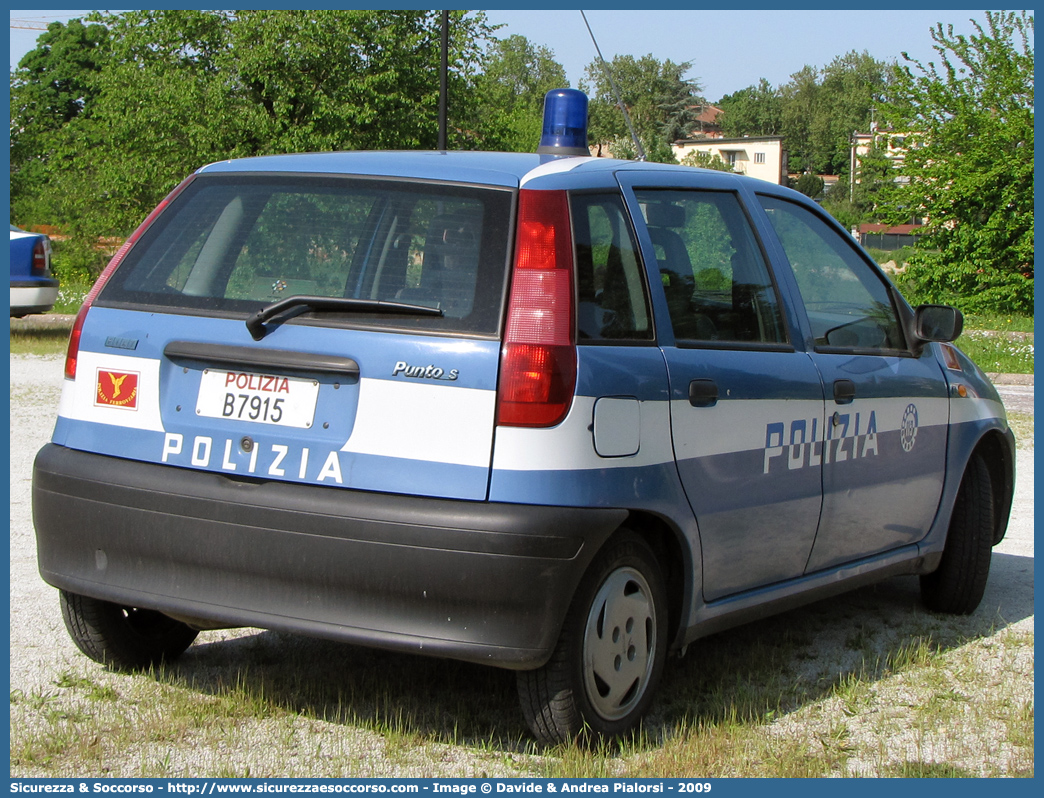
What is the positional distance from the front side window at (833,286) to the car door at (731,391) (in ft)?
0.80

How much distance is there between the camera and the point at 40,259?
50.2 ft

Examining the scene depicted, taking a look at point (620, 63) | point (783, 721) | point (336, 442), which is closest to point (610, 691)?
point (783, 721)

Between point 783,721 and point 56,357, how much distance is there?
45.2 feet

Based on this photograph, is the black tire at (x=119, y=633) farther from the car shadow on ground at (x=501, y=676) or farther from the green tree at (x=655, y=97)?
the green tree at (x=655, y=97)

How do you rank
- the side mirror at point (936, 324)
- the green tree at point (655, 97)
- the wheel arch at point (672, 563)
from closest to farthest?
the wheel arch at point (672, 563), the side mirror at point (936, 324), the green tree at point (655, 97)

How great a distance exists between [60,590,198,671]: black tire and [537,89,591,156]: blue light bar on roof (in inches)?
85.2

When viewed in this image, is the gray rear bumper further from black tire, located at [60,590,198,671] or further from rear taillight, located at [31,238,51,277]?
rear taillight, located at [31,238,51,277]

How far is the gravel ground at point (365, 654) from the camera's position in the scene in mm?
3547

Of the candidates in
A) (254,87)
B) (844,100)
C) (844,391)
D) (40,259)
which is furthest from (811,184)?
(844,391)

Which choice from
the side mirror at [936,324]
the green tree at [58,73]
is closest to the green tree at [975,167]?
the side mirror at [936,324]

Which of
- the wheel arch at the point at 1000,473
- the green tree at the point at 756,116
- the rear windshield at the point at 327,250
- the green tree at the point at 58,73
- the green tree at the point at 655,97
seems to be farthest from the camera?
the green tree at the point at 756,116

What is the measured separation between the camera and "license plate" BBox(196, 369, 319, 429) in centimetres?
348

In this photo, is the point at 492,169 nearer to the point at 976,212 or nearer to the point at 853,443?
the point at 853,443

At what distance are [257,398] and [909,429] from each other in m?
2.68
